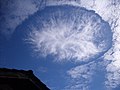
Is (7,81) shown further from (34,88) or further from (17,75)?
(34,88)

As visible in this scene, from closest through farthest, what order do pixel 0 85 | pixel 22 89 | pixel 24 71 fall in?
1. pixel 0 85
2. pixel 22 89
3. pixel 24 71

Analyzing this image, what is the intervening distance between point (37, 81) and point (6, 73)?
2082 millimetres

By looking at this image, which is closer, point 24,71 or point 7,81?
point 7,81

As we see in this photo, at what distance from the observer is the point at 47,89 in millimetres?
12875

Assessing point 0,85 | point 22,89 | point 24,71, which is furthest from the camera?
point 24,71

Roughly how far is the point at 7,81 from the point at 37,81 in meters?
2.07

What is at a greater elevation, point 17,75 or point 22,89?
point 17,75

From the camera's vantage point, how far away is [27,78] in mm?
11969

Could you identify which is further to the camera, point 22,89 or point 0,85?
point 22,89

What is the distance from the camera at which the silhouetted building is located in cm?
1099

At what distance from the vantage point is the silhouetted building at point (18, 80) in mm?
10992

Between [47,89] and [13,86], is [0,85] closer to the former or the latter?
[13,86]

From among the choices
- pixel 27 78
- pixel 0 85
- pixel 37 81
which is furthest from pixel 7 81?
pixel 37 81

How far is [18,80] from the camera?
453 inches
